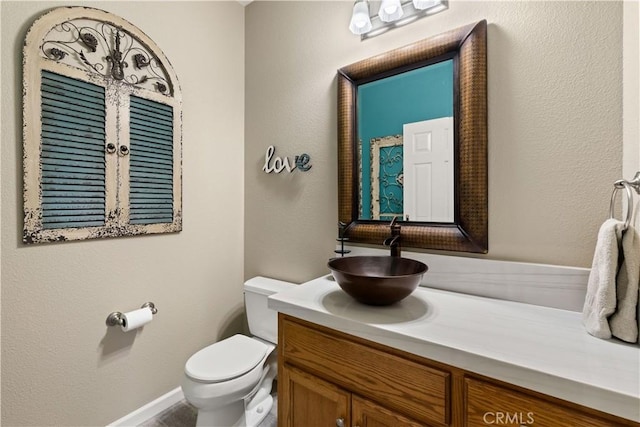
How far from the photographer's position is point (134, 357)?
152 cm

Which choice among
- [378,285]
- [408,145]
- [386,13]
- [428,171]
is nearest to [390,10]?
[386,13]

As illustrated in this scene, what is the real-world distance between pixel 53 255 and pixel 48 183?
0.33 meters

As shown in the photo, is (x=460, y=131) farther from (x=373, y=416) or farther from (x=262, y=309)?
(x=262, y=309)

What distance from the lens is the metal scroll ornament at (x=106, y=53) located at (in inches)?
48.8

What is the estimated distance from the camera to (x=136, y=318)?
1.43 meters

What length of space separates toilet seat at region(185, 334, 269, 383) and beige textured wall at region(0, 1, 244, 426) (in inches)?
15.5

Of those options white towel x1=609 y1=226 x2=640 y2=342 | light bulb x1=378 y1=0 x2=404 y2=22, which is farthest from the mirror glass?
white towel x1=609 y1=226 x2=640 y2=342

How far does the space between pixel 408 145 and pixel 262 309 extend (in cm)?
130

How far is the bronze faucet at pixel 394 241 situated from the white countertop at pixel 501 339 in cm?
21

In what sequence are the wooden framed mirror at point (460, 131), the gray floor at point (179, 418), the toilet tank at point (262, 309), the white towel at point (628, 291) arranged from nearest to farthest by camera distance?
the white towel at point (628, 291) → the wooden framed mirror at point (460, 131) → the gray floor at point (179, 418) → the toilet tank at point (262, 309)

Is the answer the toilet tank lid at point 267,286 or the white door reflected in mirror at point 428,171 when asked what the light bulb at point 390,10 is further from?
the toilet tank lid at point 267,286

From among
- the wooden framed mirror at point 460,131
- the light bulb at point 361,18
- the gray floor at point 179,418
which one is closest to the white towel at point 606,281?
the wooden framed mirror at point 460,131

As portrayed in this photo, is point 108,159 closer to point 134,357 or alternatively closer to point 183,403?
point 134,357

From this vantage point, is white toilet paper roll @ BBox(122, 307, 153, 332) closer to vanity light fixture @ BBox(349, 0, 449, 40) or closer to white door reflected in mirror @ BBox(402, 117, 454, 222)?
white door reflected in mirror @ BBox(402, 117, 454, 222)
